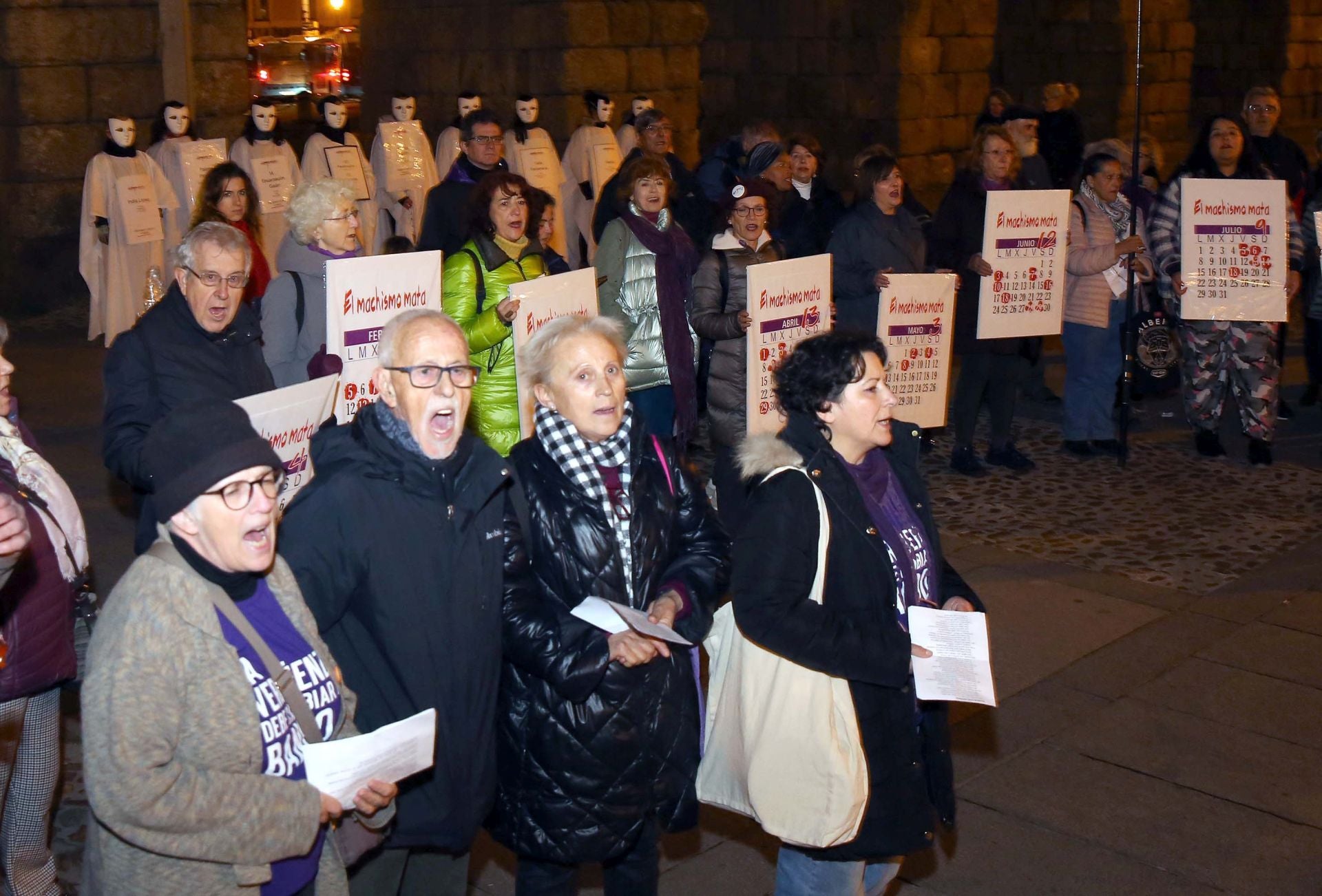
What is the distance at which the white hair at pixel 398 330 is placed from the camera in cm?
344

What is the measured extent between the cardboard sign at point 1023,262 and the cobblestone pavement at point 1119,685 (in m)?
0.94

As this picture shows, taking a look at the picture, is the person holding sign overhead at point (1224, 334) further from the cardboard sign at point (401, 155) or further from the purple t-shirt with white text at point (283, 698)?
the purple t-shirt with white text at point (283, 698)

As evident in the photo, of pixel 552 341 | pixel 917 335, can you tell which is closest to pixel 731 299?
pixel 917 335

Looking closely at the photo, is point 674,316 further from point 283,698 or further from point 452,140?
point 452,140

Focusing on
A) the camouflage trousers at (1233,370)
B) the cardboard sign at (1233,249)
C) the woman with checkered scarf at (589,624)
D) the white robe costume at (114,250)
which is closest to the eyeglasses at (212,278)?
the woman with checkered scarf at (589,624)

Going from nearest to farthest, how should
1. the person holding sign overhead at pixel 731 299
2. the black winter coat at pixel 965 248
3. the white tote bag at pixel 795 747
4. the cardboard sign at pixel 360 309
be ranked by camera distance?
the white tote bag at pixel 795 747, the cardboard sign at pixel 360 309, the person holding sign overhead at pixel 731 299, the black winter coat at pixel 965 248

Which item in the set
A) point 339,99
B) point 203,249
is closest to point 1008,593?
→ point 203,249

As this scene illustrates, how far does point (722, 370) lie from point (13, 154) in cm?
928

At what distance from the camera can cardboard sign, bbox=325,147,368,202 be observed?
12.9 m

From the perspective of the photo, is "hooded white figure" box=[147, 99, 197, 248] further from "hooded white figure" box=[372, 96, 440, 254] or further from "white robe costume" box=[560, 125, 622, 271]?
"white robe costume" box=[560, 125, 622, 271]

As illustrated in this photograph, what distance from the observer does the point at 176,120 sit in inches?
484

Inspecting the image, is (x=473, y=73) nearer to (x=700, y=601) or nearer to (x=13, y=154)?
(x=13, y=154)

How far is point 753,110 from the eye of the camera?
808 inches

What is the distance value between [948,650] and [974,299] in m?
5.38
